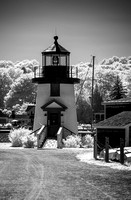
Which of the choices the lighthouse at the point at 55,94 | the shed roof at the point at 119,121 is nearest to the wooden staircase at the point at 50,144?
the lighthouse at the point at 55,94

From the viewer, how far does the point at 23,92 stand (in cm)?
13012

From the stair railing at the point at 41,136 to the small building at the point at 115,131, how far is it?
852 centimetres

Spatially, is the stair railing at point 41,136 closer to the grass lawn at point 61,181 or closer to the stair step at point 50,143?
the stair step at point 50,143

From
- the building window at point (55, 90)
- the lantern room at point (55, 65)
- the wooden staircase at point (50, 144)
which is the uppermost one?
the lantern room at point (55, 65)

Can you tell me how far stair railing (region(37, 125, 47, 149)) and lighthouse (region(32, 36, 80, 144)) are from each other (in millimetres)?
897

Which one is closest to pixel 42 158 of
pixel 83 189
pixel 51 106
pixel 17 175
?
pixel 17 175

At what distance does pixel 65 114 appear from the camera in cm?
4638

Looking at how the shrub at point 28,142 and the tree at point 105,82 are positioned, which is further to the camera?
the tree at point 105,82

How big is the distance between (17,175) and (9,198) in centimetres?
524

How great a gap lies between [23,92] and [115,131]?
9880cm

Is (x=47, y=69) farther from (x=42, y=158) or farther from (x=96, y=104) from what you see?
(x=96, y=104)

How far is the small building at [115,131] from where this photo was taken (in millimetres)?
31906

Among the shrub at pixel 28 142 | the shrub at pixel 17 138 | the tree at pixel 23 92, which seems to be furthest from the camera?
the tree at pixel 23 92

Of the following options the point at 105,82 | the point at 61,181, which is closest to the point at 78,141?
the point at 61,181
